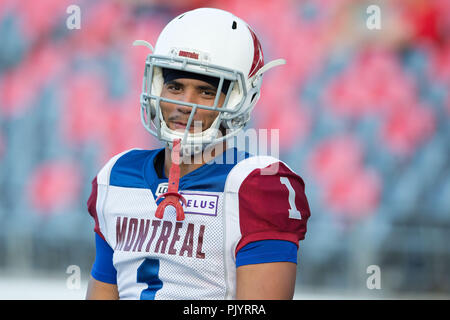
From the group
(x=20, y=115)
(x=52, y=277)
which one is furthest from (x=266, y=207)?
(x=20, y=115)

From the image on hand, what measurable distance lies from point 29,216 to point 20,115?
0.52 meters

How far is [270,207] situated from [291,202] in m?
0.06

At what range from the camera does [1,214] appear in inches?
130

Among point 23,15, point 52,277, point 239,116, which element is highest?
point 23,15

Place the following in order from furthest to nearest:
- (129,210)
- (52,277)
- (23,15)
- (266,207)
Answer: (23,15) < (52,277) < (129,210) < (266,207)

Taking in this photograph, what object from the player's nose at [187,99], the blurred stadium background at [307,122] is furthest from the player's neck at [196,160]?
the blurred stadium background at [307,122]

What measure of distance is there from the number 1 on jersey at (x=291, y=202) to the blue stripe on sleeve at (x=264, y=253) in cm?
6

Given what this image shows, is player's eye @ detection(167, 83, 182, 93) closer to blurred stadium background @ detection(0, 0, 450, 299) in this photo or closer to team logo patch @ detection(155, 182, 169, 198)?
team logo patch @ detection(155, 182, 169, 198)

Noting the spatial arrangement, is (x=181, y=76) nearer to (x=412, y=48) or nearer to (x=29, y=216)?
(x=29, y=216)

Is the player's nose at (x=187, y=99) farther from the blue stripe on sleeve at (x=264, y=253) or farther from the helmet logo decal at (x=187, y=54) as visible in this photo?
the blue stripe on sleeve at (x=264, y=253)

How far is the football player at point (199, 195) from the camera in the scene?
4.22 feet

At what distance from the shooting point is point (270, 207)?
129 cm
